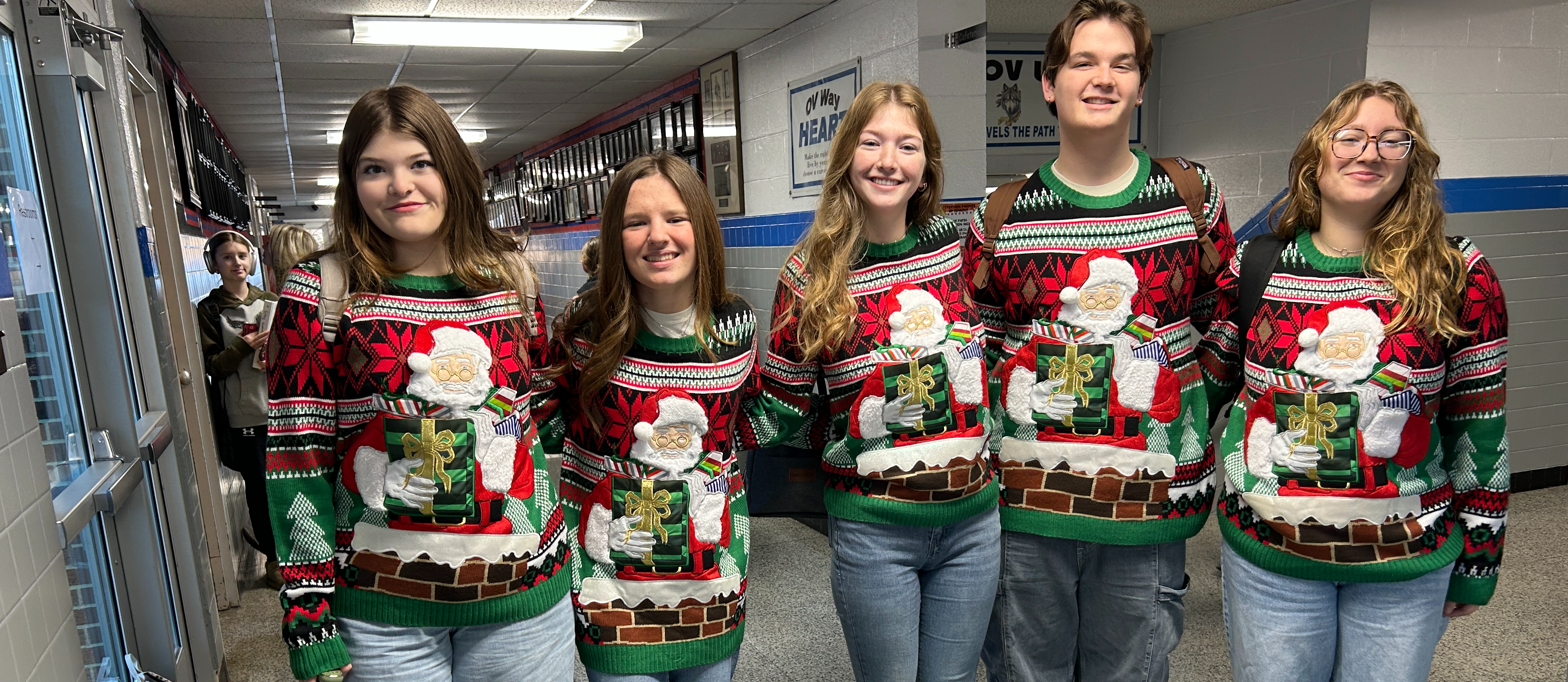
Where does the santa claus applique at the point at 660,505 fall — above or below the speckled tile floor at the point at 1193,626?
above

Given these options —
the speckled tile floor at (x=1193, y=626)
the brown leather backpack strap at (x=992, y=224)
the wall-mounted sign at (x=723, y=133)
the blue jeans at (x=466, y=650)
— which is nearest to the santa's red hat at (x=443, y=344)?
the blue jeans at (x=466, y=650)

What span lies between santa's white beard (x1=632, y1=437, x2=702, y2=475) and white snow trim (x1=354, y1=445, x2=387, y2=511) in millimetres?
370

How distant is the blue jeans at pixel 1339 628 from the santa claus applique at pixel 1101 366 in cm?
34

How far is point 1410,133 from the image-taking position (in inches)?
60.5

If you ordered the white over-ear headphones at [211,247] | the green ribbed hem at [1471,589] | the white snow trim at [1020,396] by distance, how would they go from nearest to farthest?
the green ribbed hem at [1471,589] → the white snow trim at [1020,396] → the white over-ear headphones at [211,247]

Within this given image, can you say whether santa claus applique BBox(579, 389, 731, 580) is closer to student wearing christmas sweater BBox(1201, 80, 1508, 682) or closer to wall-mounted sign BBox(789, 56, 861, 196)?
student wearing christmas sweater BBox(1201, 80, 1508, 682)

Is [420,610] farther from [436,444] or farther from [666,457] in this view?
[666,457]

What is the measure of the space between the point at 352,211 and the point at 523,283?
0.27 m

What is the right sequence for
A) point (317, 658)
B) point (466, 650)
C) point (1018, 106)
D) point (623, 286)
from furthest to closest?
1. point (1018, 106)
2. point (623, 286)
3. point (466, 650)
4. point (317, 658)

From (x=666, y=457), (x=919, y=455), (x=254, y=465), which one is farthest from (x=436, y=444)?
(x=254, y=465)

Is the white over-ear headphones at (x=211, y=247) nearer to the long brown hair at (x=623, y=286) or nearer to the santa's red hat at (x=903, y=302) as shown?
the long brown hair at (x=623, y=286)

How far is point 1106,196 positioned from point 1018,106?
4.18 metres

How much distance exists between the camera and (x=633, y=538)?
57.1 inches

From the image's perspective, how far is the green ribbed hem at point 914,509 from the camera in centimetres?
161
